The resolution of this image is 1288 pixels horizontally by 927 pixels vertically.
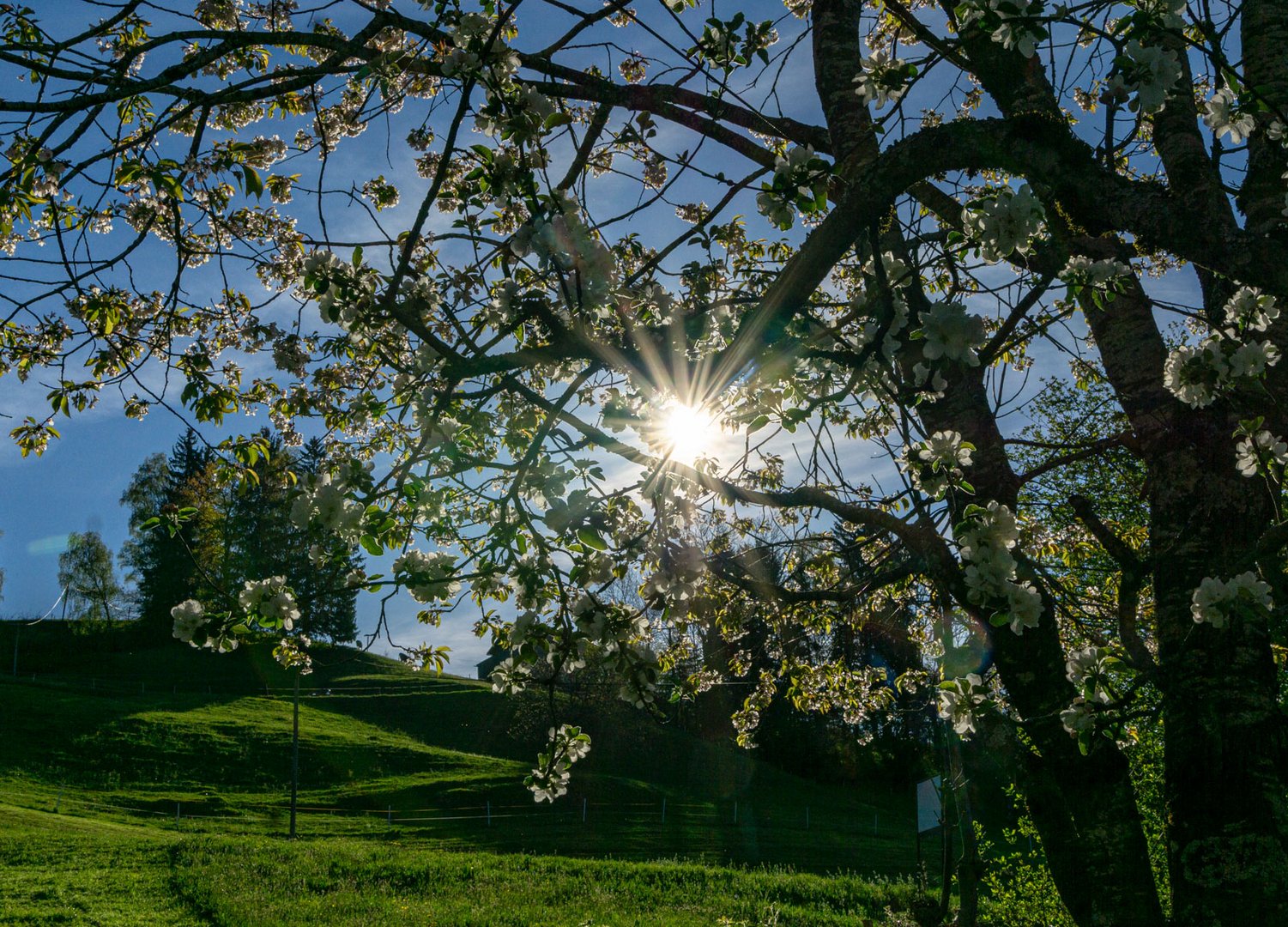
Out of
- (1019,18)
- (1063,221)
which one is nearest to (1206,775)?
(1063,221)

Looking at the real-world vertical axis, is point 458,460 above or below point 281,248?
below

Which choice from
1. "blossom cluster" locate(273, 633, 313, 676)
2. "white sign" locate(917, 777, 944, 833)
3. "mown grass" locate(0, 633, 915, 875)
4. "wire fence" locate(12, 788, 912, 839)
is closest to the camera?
"blossom cluster" locate(273, 633, 313, 676)

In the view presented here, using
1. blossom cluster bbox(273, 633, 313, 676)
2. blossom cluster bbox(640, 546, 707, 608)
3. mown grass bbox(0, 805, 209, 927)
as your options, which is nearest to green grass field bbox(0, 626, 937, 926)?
mown grass bbox(0, 805, 209, 927)

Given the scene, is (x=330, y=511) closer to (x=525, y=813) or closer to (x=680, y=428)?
(x=680, y=428)

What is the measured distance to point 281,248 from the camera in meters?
5.79

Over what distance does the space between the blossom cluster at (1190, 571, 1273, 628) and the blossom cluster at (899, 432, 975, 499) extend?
806 mm

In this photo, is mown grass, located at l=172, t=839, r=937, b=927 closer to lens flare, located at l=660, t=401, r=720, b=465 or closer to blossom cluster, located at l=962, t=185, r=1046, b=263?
lens flare, located at l=660, t=401, r=720, b=465

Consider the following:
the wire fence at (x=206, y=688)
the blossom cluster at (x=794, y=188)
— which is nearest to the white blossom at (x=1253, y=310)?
the blossom cluster at (x=794, y=188)

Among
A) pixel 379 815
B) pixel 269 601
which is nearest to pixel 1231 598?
pixel 269 601

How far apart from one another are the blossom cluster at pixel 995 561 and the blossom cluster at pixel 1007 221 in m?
0.76

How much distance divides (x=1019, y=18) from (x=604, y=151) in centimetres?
426

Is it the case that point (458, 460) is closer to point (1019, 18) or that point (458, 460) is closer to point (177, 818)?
point (1019, 18)

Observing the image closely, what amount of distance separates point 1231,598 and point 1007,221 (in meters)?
1.33

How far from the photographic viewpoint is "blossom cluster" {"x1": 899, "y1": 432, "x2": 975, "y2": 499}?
260cm
